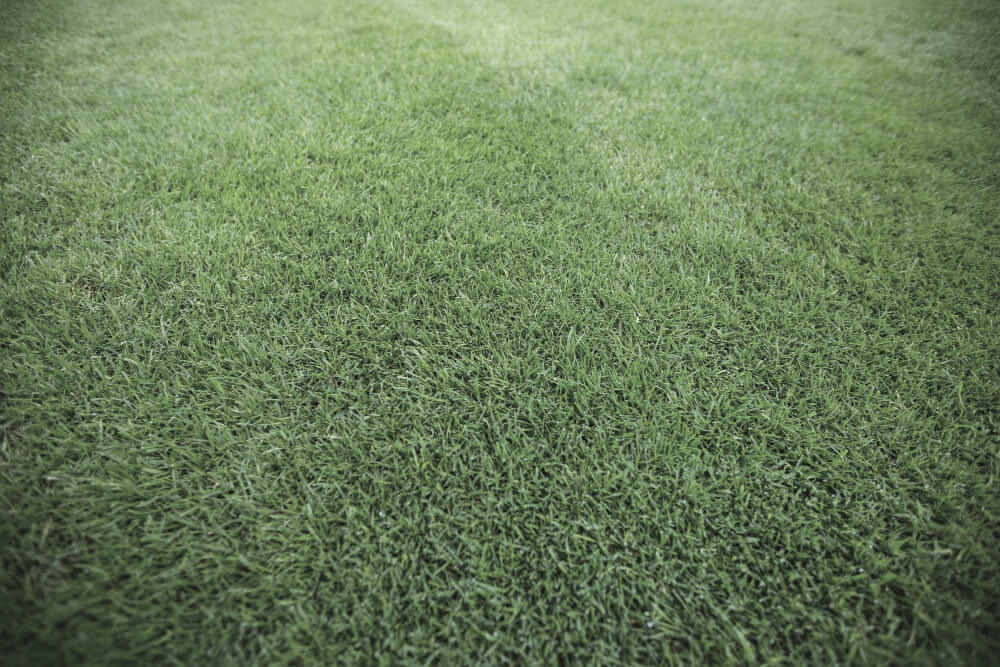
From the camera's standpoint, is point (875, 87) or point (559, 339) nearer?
point (559, 339)

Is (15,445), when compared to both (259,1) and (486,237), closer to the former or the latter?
(486,237)

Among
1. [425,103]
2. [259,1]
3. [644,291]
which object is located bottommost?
[644,291]

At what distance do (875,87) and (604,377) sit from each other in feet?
11.9

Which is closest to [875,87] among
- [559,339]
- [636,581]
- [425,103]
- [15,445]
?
[425,103]

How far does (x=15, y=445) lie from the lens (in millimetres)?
1179

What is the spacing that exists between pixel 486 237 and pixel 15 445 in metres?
1.67

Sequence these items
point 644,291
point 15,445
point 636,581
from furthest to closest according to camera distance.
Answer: point 644,291, point 15,445, point 636,581

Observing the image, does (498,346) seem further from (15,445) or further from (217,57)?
(217,57)

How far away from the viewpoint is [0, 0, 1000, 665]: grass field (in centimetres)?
100

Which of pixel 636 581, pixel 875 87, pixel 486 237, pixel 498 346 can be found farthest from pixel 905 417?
pixel 875 87

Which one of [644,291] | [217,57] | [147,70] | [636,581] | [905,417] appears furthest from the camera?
[217,57]

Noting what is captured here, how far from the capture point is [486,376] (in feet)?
4.61

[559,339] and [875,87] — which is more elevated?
[875,87]

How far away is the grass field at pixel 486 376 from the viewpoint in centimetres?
100
